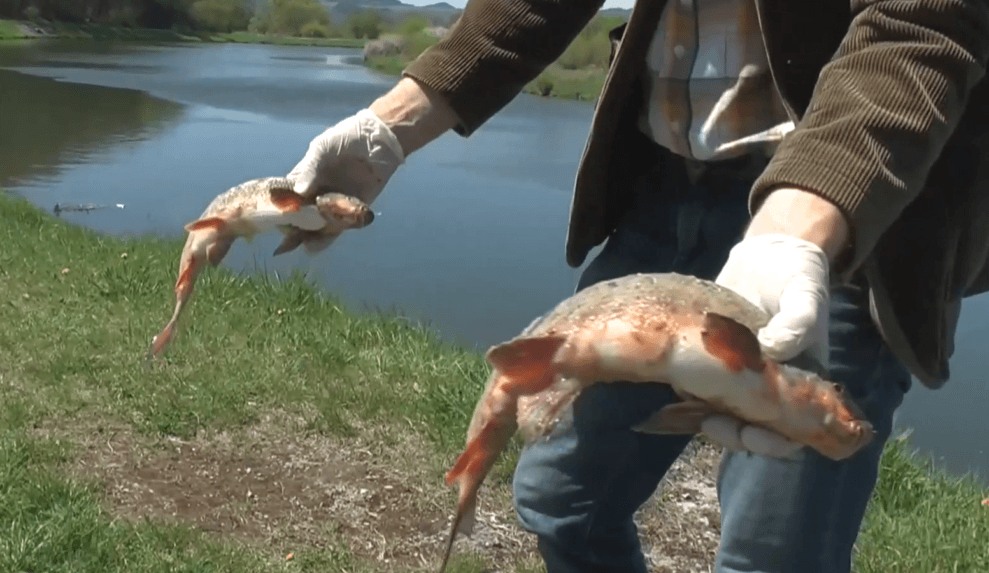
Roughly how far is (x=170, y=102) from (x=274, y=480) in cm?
1494

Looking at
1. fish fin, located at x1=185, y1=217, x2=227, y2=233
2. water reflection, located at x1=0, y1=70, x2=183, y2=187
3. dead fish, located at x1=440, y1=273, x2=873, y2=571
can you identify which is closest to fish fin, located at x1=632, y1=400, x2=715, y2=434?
dead fish, located at x1=440, y1=273, x2=873, y2=571

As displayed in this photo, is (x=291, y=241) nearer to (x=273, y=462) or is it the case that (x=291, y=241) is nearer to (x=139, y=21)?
(x=273, y=462)

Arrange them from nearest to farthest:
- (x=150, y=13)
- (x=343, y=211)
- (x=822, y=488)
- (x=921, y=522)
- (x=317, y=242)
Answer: (x=822, y=488) → (x=343, y=211) → (x=317, y=242) → (x=921, y=522) → (x=150, y=13)

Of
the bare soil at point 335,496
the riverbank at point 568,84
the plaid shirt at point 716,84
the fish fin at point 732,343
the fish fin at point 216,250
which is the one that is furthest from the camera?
the riverbank at point 568,84

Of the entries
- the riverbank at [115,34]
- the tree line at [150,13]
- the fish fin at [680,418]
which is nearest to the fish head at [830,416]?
the fish fin at [680,418]

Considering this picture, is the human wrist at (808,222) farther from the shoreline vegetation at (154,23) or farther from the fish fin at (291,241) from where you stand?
the shoreline vegetation at (154,23)

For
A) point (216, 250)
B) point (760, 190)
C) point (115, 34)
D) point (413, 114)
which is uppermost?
point (760, 190)

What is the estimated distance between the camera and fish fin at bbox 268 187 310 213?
2275 mm

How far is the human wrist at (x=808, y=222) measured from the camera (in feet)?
4.85

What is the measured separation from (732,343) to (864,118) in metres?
0.42

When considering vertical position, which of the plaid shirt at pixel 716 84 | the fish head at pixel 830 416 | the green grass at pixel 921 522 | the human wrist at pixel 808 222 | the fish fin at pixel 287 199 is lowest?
the green grass at pixel 921 522

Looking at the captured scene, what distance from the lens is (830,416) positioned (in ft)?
4.60

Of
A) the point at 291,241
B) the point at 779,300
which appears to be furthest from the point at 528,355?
the point at 291,241

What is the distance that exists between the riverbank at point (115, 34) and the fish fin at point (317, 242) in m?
31.4
